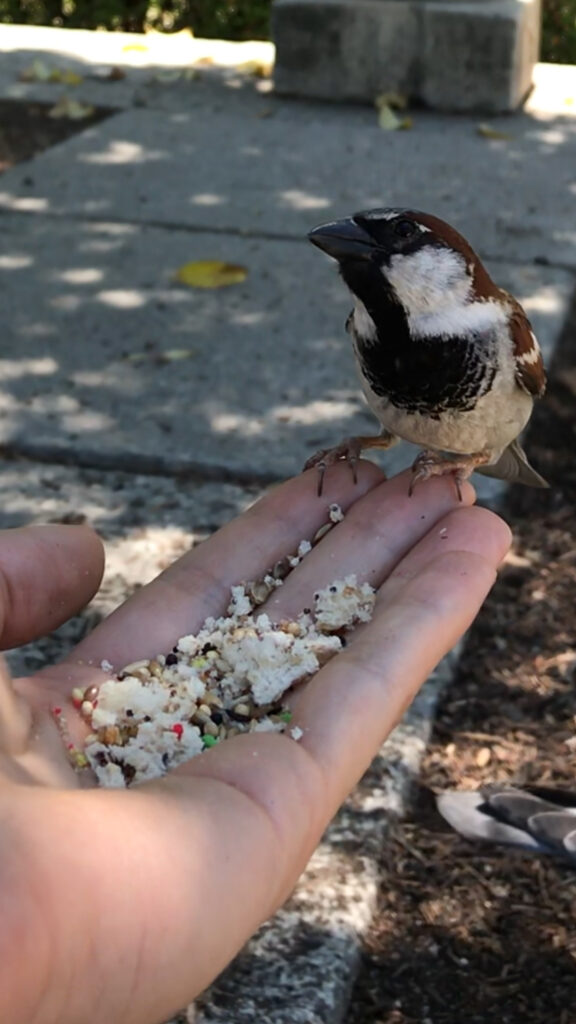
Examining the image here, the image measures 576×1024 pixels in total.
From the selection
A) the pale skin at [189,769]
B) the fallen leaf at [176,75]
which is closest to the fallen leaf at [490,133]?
the fallen leaf at [176,75]

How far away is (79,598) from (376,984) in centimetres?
101

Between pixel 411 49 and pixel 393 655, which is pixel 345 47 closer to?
pixel 411 49

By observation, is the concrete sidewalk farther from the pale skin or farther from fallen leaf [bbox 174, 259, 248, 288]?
the pale skin

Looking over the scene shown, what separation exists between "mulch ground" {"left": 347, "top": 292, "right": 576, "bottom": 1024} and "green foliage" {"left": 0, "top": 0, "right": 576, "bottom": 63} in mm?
7445

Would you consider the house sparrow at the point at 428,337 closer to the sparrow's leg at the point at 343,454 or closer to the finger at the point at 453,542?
the sparrow's leg at the point at 343,454

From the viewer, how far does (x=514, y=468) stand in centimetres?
402

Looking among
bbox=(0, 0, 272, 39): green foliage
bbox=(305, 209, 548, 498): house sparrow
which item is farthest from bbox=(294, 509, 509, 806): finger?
bbox=(0, 0, 272, 39): green foliage

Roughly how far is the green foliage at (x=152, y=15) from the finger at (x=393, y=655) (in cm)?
881

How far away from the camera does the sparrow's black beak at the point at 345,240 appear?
2.97 meters

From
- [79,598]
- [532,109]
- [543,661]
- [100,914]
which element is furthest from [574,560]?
[532,109]

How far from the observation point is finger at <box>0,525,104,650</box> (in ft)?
8.13

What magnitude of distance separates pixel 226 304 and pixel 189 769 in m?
3.62

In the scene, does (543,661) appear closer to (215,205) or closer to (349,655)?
(349,655)

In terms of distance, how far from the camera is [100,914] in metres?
1.79
